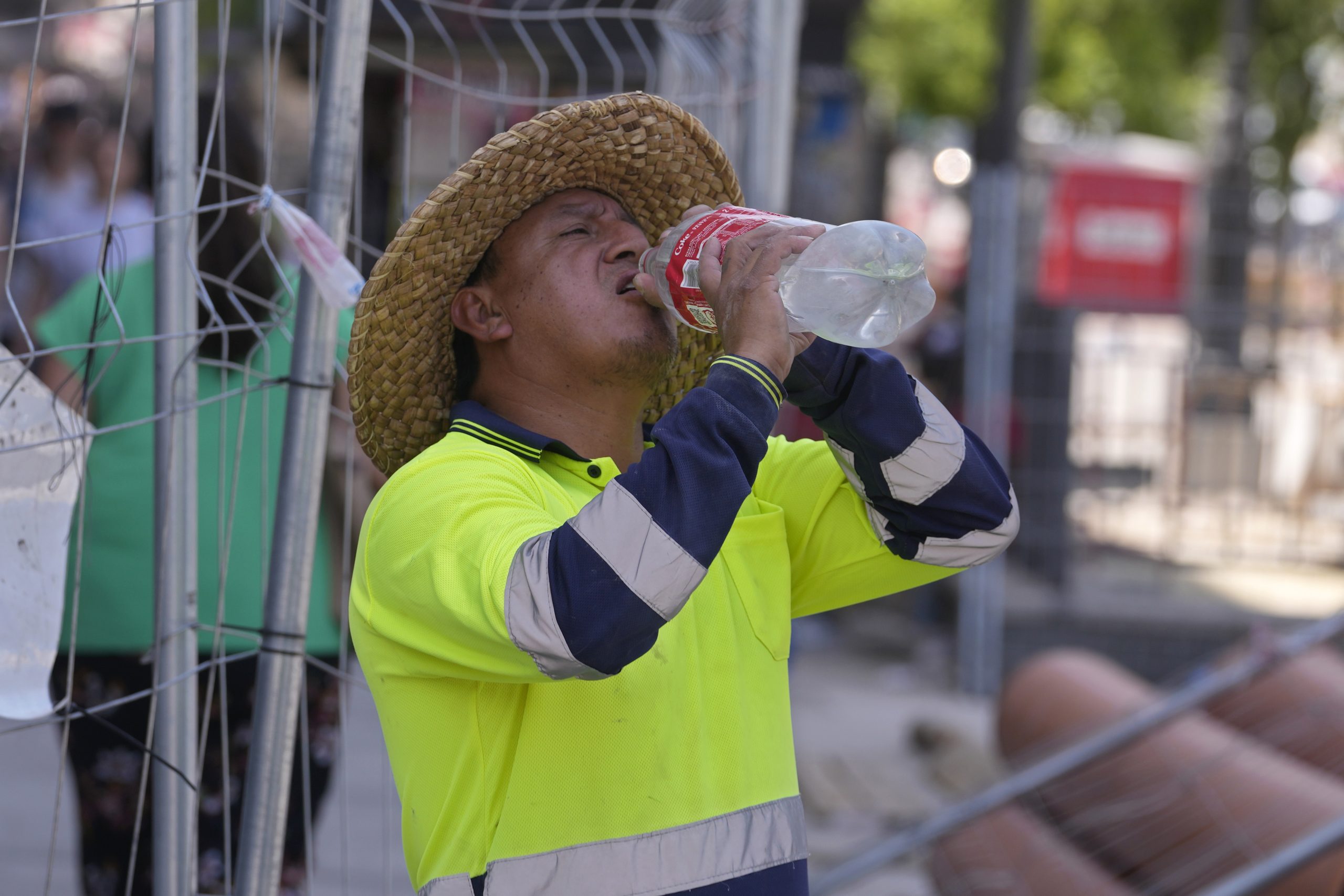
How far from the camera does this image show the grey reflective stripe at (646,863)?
64.3 inches

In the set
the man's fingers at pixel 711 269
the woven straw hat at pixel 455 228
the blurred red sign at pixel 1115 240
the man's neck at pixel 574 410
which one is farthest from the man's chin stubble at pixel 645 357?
the blurred red sign at pixel 1115 240

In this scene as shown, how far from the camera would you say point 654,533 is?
1.47 metres

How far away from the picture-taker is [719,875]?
168 cm

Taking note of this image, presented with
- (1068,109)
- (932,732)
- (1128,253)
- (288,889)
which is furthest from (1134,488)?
(1068,109)

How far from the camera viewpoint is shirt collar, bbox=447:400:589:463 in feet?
5.86

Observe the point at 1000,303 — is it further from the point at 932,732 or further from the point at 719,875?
the point at 719,875

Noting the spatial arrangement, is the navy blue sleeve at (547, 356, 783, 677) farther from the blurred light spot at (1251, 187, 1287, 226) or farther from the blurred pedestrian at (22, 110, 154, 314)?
the blurred light spot at (1251, 187, 1287, 226)

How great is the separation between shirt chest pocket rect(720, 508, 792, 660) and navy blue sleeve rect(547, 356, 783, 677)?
1.05 ft

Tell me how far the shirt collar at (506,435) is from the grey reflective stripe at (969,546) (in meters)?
0.48

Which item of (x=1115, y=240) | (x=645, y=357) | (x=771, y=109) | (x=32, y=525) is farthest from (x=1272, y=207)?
(x=32, y=525)

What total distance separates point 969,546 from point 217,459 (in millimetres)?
1637

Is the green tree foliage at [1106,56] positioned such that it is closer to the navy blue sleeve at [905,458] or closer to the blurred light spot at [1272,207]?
the blurred light spot at [1272,207]

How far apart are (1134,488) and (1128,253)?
3.83 feet

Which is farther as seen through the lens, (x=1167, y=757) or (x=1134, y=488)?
(x=1134, y=488)
